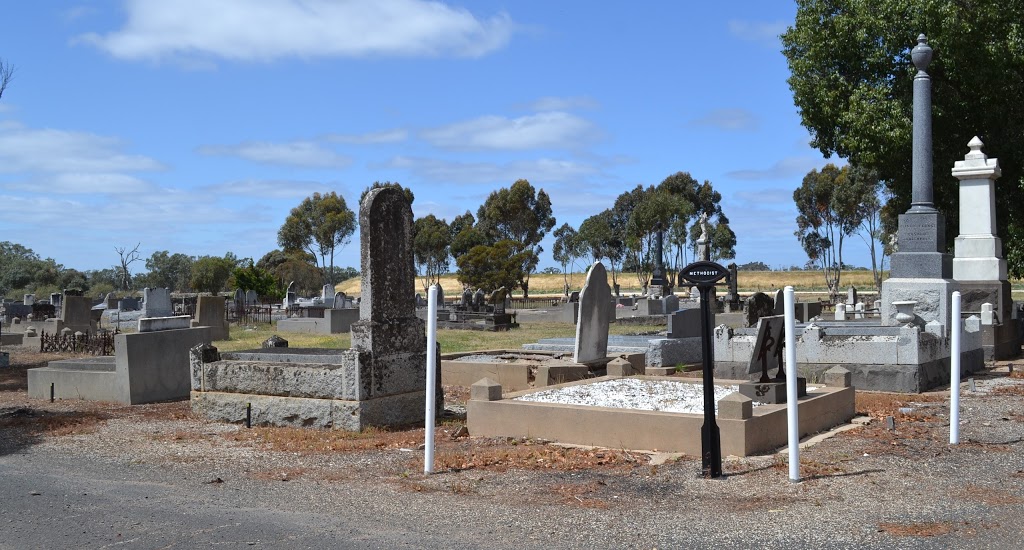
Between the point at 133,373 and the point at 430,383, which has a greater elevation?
the point at 430,383

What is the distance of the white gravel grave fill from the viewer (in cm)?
984

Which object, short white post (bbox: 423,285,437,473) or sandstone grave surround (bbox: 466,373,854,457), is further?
sandstone grave surround (bbox: 466,373,854,457)

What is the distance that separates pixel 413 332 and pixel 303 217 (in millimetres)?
68642

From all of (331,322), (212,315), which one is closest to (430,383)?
(212,315)

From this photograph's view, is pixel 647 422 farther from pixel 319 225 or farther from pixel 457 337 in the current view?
pixel 319 225

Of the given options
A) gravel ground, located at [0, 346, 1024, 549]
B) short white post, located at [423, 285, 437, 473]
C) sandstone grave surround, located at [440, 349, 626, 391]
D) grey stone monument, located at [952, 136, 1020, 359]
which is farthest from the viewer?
grey stone monument, located at [952, 136, 1020, 359]

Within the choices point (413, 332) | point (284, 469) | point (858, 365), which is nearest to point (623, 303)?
point (858, 365)

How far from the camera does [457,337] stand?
26922 millimetres

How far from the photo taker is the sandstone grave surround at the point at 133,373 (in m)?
12.7

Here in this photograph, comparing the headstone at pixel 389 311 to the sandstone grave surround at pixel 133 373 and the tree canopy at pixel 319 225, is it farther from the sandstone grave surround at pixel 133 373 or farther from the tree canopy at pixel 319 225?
the tree canopy at pixel 319 225

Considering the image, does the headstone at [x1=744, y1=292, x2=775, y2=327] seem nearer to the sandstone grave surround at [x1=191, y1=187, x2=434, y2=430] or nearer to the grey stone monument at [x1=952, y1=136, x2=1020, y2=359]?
the grey stone monument at [x1=952, y1=136, x2=1020, y2=359]

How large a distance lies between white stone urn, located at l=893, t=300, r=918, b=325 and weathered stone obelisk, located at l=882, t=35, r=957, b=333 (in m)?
0.35

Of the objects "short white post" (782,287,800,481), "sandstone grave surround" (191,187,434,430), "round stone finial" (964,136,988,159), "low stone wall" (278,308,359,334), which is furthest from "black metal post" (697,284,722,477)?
"low stone wall" (278,308,359,334)

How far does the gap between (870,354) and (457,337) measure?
1537 centimetres
